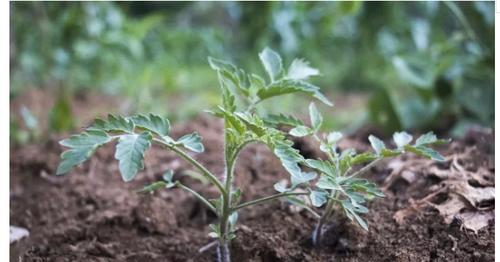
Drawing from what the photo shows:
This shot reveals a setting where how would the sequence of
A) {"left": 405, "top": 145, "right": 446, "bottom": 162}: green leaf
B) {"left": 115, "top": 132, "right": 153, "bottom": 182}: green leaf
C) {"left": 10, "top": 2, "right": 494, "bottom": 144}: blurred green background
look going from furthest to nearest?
{"left": 10, "top": 2, "right": 494, "bottom": 144}: blurred green background, {"left": 405, "top": 145, "right": 446, "bottom": 162}: green leaf, {"left": 115, "top": 132, "right": 153, "bottom": 182}: green leaf

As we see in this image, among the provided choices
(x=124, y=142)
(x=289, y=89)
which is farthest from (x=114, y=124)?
(x=289, y=89)

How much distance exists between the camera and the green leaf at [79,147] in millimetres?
791

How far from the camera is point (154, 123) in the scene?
0.87 meters

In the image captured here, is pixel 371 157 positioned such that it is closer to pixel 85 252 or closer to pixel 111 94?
pixel 85 252

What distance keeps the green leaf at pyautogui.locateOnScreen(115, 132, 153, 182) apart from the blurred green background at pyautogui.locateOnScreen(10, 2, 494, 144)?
82 cm

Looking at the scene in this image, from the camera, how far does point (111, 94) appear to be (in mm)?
3039

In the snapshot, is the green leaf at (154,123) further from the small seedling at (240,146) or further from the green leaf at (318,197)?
the green leaf at (318,197)

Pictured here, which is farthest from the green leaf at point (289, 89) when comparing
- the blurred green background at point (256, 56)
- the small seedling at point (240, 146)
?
the blurred green background at point (256, 56)

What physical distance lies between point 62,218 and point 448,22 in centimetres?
145

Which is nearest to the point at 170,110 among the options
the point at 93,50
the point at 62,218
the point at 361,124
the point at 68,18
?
the point at 93,50

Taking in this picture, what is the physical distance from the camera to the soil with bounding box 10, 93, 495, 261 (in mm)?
989

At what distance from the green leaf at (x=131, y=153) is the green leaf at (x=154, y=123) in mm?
26

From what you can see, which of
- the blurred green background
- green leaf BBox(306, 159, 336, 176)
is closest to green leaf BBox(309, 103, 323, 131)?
green leaf BBox(306, 159, 336, 176)

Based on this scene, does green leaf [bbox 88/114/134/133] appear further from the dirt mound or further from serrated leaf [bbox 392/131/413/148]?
serrated leaf [bbox 392/131/413/148]
